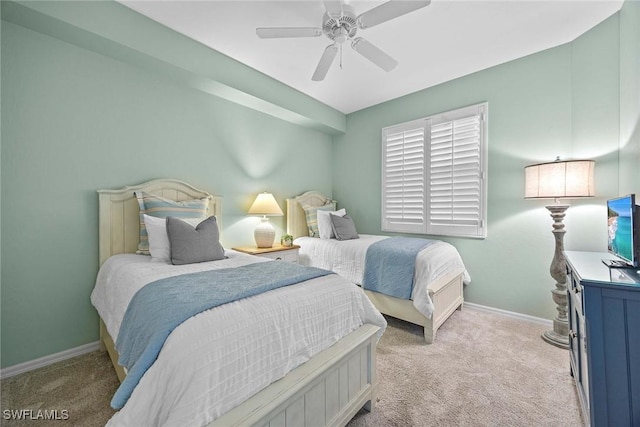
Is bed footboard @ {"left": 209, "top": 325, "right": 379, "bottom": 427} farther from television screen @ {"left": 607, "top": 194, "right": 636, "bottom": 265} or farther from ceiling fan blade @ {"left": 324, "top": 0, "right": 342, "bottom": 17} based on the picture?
ceiling fan blade @ {"left": 324, "top": 0, "right": 342, "bottom": 17}

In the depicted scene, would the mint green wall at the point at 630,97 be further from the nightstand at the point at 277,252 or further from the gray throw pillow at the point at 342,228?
the nightstand at the point at 277,252

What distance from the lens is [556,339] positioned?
2289 mm

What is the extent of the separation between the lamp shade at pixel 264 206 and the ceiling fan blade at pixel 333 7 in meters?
1.97

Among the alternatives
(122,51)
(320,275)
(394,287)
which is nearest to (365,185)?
(394,287)

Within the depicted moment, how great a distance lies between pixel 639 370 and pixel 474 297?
2.17m

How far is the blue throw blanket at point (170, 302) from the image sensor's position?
953 millimetres

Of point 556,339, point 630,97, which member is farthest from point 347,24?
point 556,339

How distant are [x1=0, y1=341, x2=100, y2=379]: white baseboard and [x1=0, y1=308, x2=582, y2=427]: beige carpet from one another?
0.20 feet

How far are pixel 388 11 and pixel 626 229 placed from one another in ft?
5.96

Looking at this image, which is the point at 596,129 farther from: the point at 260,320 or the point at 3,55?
the point at 3,55

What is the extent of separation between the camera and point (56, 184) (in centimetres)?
204

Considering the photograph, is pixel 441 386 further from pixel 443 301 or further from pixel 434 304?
pixel 443 301
